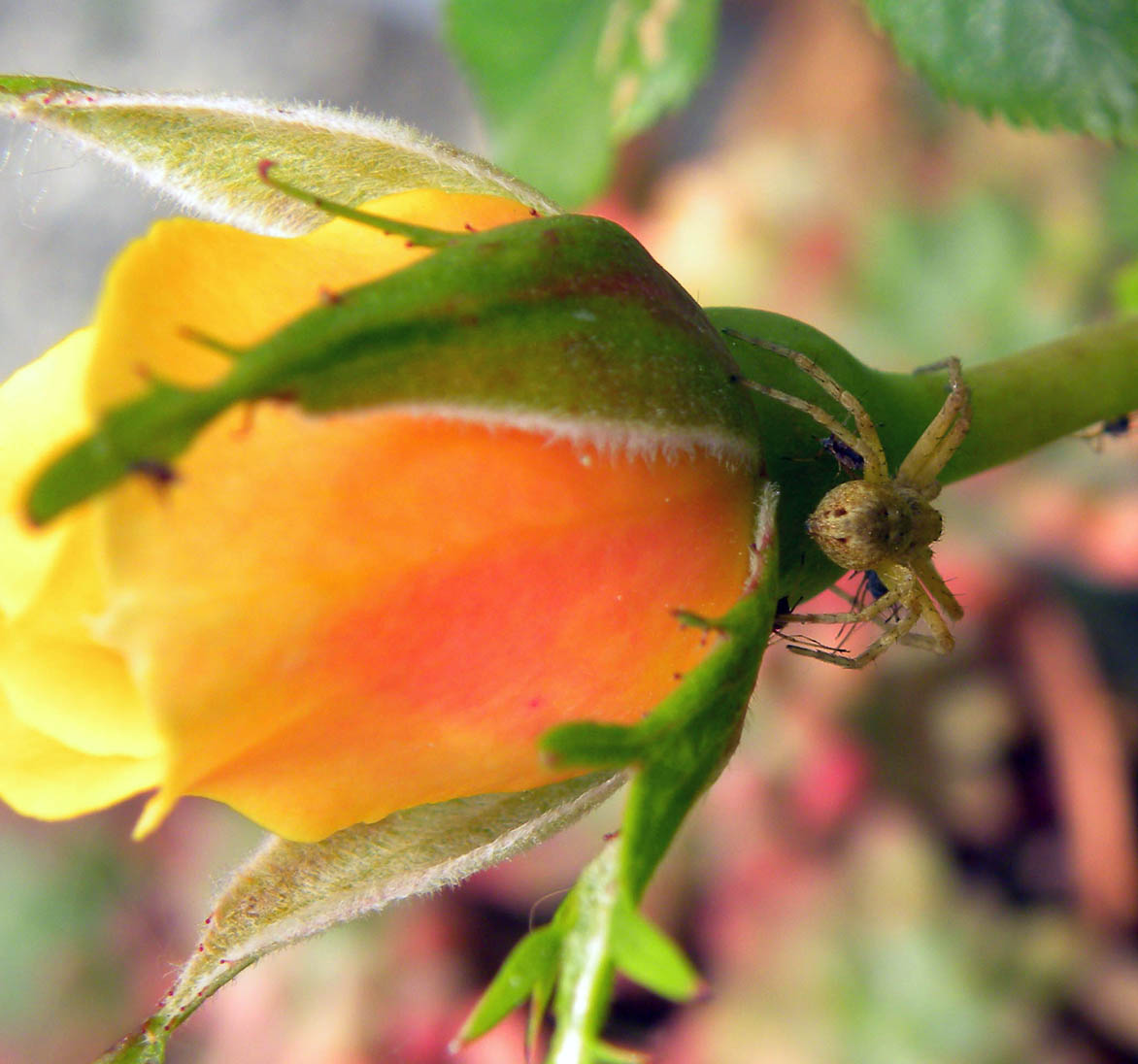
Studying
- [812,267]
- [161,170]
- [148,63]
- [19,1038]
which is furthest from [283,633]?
[148,63]

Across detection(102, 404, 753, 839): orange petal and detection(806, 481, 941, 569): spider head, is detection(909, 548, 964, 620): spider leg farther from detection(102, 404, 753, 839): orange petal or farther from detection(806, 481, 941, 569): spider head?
detection(102, 404, 753, 839): orange petal

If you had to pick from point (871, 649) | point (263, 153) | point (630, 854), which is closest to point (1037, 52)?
point (871, 649)

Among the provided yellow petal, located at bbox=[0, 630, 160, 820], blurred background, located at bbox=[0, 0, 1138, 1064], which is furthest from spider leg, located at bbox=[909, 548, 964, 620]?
blurred background, located at bbox=[0, 0, 1138, 1064]

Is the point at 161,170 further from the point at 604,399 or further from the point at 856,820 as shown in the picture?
the point at 856,820

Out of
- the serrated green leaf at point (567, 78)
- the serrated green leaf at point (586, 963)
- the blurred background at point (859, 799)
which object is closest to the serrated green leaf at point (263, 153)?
the serrated green leaf at point (586, 963)

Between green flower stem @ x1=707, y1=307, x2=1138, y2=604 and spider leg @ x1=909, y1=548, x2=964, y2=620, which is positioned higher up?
green flower stem @ x1=707, y1=307, x2=1138, y2=604

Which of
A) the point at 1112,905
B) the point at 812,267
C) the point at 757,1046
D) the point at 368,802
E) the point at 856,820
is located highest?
the point at 812,267
